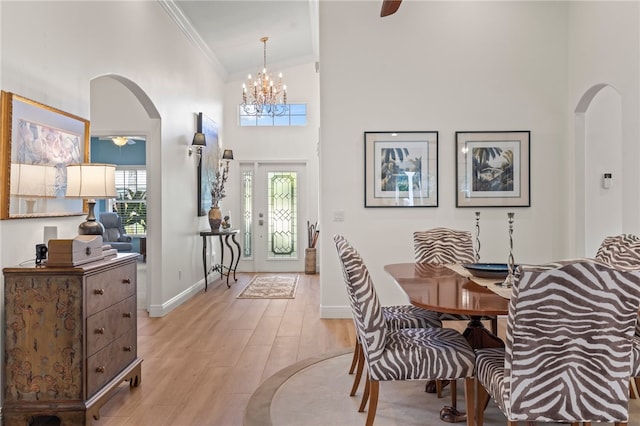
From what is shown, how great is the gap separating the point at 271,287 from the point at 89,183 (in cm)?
415

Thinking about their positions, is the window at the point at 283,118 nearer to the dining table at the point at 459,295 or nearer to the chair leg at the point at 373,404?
the dining table at the point at 459,295

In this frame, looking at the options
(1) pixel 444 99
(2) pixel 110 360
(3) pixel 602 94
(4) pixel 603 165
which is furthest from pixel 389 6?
(2) pixel 110 360

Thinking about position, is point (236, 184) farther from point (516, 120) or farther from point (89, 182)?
point (89, 182)

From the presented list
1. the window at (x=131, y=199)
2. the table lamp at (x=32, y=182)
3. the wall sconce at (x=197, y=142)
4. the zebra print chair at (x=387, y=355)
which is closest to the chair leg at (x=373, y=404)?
the zebra print chair at (x=387, y=355)

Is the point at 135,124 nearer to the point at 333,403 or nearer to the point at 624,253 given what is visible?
the point at 333,403

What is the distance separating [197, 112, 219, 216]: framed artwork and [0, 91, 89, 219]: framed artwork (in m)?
3.09

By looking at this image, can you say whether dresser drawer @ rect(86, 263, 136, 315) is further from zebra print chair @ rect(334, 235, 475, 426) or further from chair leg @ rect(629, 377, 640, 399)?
chair leg @ rect(629, 377, 640, 399)

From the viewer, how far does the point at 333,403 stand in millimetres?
2664

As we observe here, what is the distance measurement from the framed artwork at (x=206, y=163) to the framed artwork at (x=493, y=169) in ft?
11.4

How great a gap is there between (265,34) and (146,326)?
4.30m

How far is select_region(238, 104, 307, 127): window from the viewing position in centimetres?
805

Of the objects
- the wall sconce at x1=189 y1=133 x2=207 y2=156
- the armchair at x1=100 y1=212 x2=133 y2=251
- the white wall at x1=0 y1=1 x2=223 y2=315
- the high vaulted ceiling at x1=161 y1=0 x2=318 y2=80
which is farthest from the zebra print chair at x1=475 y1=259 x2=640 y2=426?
the armchair at x1=100 y1=212 x2=133 y2=251

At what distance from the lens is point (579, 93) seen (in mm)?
4383

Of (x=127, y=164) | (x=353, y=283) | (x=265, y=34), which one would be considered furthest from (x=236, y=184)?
(x=353, y=283)
